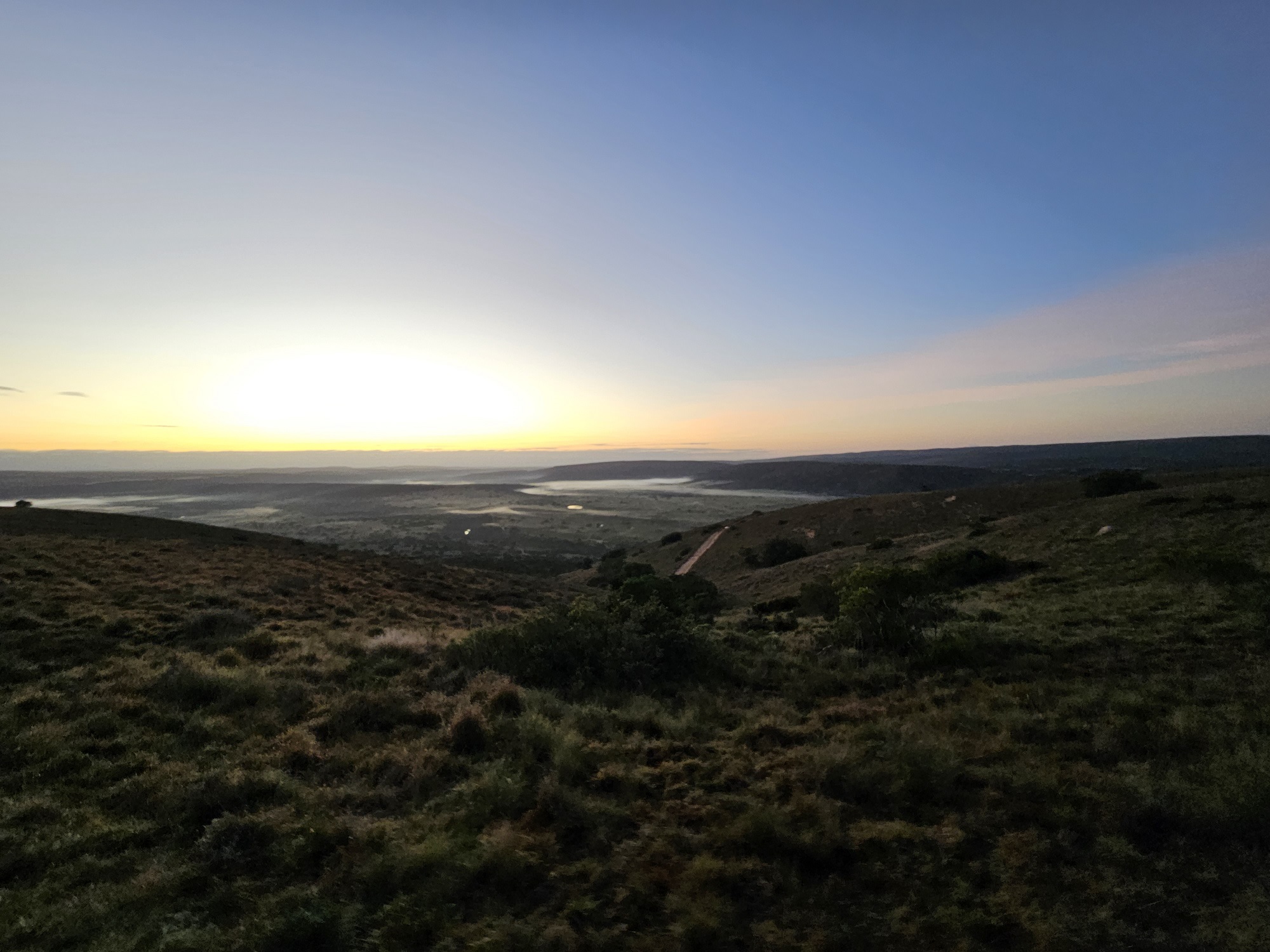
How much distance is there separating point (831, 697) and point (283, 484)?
169512mm

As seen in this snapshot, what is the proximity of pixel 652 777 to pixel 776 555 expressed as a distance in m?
35.0

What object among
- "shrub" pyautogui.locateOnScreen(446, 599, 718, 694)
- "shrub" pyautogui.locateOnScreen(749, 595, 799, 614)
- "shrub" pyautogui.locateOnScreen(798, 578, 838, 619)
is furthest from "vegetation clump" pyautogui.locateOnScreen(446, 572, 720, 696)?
"shrub" pyautogui.locateOnScreen(749, 595, 799, 614)

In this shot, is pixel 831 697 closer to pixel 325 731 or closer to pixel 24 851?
pixel 325 731

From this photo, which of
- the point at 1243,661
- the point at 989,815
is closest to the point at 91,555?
the point at 989,815

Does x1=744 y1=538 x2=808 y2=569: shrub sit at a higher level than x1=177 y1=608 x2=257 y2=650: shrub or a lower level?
lower

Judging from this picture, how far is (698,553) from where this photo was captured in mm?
48469

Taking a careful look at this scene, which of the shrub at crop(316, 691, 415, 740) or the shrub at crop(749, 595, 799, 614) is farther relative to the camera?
the shrub at crop(749, 595, 799, 614)

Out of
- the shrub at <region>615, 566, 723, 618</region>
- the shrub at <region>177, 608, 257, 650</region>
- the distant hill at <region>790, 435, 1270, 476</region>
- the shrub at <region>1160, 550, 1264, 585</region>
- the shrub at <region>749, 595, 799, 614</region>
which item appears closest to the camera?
the shrub at <region>177, 608, 257, 650</region>

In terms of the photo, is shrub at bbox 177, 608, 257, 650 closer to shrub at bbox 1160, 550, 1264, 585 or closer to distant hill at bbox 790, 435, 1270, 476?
shrub at bbox 1160, 550, 1264, 585

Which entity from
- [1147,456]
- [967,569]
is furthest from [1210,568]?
[1147,456]

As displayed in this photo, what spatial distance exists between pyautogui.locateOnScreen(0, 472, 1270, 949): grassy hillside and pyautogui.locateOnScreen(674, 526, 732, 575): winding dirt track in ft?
98.1

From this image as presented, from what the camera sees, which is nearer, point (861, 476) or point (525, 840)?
point (525, 840)

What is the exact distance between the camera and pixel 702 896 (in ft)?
13.7

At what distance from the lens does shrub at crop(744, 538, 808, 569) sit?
129 feet
